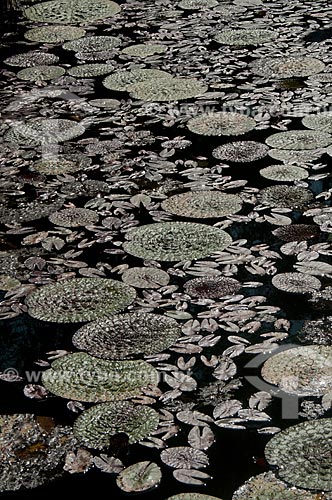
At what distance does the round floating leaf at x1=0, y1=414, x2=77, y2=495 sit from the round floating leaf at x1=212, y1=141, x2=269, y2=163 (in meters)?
1.57

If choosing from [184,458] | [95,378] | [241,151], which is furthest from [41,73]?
[184,458]

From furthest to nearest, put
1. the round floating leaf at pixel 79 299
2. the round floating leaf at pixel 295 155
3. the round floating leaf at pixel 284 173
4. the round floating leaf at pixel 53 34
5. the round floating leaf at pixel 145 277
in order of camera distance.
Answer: the round floating leaf at pixel 53 34 < the round floating leaf at pixel 295 155 < the round floating leaf at pixel 284 173 < the round floating leaf at pixel 145 277 < the round floating leaf at pixel 79 299

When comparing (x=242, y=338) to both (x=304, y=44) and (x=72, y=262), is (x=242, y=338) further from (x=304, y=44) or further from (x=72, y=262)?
(x=304, y=44)

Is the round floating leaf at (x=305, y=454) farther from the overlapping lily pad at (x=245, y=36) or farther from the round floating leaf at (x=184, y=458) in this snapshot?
the overlapping lily pad at (x=245, y=36)

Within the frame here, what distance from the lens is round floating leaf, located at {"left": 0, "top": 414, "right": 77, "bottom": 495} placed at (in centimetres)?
203

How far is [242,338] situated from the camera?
8.01ft

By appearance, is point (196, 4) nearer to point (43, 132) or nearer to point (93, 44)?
point (93, 44)

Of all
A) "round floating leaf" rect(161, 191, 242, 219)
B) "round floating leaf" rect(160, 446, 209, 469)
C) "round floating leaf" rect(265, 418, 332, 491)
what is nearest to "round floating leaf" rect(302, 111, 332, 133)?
"round floating leaf" rect(161, 191, 242, 219)

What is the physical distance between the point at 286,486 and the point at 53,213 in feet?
4.98

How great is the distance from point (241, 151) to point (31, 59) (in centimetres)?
157

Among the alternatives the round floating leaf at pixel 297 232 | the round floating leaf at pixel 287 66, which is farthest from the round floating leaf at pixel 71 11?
the round floating leaf at pixel 297 232

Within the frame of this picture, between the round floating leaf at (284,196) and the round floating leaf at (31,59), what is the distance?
1.78 metres

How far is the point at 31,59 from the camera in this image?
463cm

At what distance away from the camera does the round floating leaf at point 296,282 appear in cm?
265
